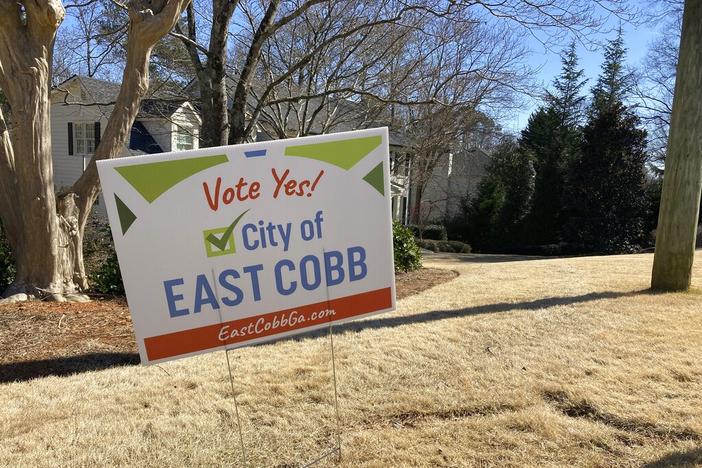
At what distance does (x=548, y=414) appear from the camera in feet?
11.6

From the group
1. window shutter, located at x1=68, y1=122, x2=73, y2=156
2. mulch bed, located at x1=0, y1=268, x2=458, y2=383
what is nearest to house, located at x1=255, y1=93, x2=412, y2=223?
mulch bed, located at x1=0, y1=268, x2=458, y2=383

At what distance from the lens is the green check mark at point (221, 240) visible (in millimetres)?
2787

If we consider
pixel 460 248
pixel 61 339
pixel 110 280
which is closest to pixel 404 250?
pixel 110 280

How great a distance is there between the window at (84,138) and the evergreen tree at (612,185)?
20275 mm

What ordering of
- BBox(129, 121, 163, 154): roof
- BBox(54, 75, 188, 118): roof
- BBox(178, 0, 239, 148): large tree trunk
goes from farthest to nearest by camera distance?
BBox(129, 121, 163, 154): roof → BBox(54, 75, 188, 118): roof → BBox(178, 0, 239, 148): large tree trunk

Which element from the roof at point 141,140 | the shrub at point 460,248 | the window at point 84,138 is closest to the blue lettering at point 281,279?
the roof at point 141,140

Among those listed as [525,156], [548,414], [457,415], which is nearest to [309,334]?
[457,415]

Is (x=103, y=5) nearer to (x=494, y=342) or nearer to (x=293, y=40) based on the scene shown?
(x=293, y=40)

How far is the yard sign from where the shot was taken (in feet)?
8.80

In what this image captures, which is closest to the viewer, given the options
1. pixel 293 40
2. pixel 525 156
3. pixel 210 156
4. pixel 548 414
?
pixel 210 156

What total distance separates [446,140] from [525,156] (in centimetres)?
847

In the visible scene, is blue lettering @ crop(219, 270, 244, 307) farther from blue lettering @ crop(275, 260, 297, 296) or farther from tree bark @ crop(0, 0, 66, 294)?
tree bark @ crop(0, 0, 66, 294)

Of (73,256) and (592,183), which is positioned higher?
(592,183)

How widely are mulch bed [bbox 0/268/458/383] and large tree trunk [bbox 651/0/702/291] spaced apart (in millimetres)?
6266
